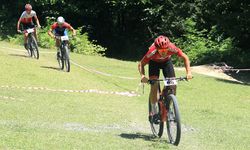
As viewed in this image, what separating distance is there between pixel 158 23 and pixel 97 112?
26.7 meters

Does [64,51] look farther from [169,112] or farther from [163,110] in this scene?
[169,112]

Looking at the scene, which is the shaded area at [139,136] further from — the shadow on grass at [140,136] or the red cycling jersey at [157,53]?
the red cycling jersey at [157,53]

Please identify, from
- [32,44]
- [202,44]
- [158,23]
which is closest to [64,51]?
[32,44]

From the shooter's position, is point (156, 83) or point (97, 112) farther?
point (97, 112)

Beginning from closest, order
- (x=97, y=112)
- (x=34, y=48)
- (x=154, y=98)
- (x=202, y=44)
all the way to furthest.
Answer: (x=154, y=98) → (x=97, y=112) → (x=34, y=48) → (x=202, y=44)

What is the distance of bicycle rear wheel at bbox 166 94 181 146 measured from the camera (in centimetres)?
919

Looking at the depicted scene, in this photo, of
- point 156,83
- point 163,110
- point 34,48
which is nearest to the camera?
point 163,110

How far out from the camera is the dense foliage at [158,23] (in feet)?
92.5

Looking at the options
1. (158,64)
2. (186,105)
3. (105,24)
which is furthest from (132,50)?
(158,64)

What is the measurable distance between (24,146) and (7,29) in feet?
110

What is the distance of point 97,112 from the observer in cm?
1315

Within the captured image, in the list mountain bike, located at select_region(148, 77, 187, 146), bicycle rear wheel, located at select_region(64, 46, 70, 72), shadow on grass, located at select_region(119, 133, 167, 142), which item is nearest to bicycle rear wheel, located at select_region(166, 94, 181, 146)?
mountain bike, located at select_region(148, 77, 187, 146)

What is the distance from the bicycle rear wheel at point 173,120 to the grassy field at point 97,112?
19 cm

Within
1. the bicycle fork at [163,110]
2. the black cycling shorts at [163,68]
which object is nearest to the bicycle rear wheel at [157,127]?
the bicycle fork at [163,110]
